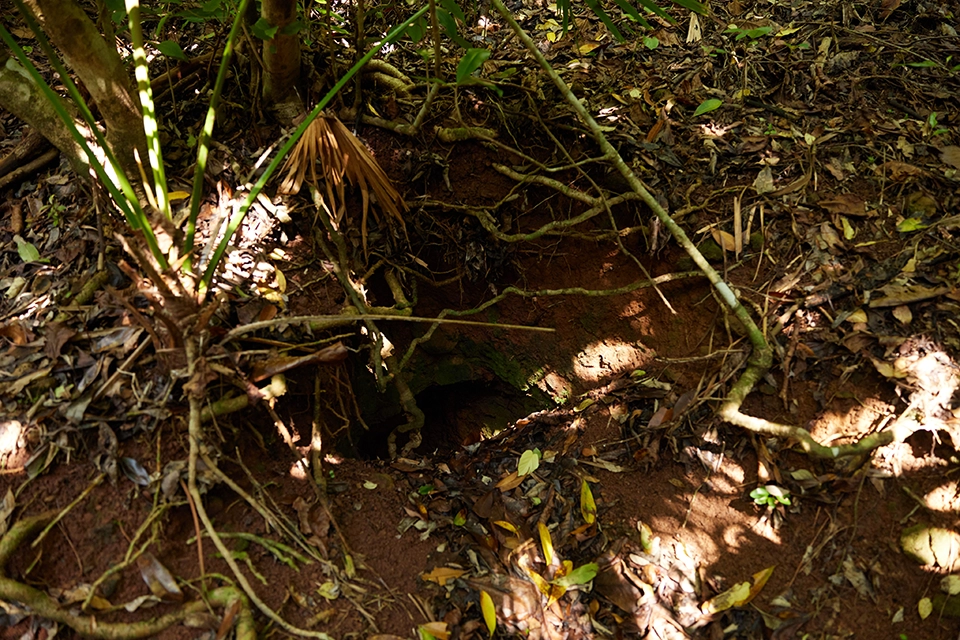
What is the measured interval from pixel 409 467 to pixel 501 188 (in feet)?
4.33

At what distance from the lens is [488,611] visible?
1.88 meters

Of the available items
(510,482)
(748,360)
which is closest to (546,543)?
(510,482)

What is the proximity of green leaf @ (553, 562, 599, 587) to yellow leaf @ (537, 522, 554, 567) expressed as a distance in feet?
0.23

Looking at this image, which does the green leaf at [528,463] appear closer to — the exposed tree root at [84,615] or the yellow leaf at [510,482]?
the yellow leaf at [510,482]

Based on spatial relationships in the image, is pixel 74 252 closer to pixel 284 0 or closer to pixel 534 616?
pixel 284 0

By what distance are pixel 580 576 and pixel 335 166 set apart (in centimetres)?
175

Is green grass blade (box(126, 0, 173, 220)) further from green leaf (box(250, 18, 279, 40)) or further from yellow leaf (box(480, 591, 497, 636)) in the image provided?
yellow leaf (box(480, 591, 497, 636))

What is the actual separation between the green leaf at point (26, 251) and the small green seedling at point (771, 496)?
2.56m

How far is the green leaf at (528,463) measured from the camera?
2326 mm

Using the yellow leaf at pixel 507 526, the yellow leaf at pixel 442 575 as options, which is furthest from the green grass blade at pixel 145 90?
the yellow leaf at pixel 507 526

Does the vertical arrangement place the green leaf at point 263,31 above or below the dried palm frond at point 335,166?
above

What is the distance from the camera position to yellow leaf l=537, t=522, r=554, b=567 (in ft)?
6.64

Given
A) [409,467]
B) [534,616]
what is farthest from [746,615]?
[409,467]

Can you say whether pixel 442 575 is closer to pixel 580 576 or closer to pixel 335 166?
pixel 580 576
